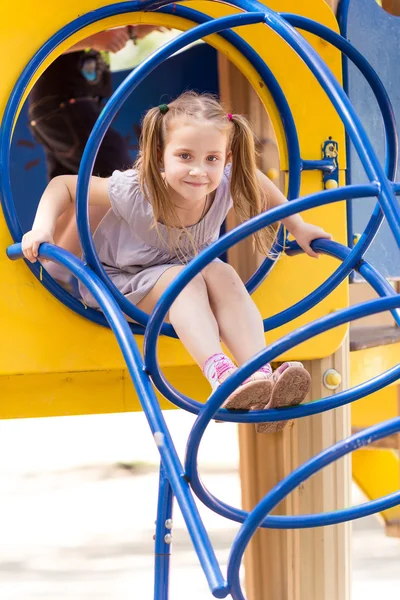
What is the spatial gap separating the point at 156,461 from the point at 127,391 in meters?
4.45

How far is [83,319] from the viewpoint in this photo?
1633 mm

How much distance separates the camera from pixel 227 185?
1681 millimetres

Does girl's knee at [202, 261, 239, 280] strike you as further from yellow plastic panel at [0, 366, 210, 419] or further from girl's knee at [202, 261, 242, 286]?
yellow plastic panel at [0, 366, 210, 419]

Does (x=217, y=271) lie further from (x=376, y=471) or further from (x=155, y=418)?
(x=376, y=471)

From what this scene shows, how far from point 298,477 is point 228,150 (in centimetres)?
74

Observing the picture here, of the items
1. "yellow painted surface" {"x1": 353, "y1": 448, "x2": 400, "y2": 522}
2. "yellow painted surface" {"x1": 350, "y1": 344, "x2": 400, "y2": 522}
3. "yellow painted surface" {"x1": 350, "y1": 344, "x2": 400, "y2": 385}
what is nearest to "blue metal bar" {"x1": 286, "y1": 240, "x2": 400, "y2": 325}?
"yellow painted surface" {"x1": 350, "y1": 344, "x2": 400, "y2": 385}

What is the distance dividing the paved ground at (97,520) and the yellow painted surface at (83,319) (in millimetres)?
2451

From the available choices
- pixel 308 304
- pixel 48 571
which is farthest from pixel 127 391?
pixel 48 571

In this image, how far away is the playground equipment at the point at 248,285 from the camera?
1.18m

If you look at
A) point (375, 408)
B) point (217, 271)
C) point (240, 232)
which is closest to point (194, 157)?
point (217, 271)

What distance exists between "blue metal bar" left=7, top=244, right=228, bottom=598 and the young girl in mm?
Result: 95

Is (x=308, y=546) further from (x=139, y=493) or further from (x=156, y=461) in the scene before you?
(x=156, y=461)

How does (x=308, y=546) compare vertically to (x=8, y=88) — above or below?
below

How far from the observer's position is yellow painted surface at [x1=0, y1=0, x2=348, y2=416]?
1.60 meters
